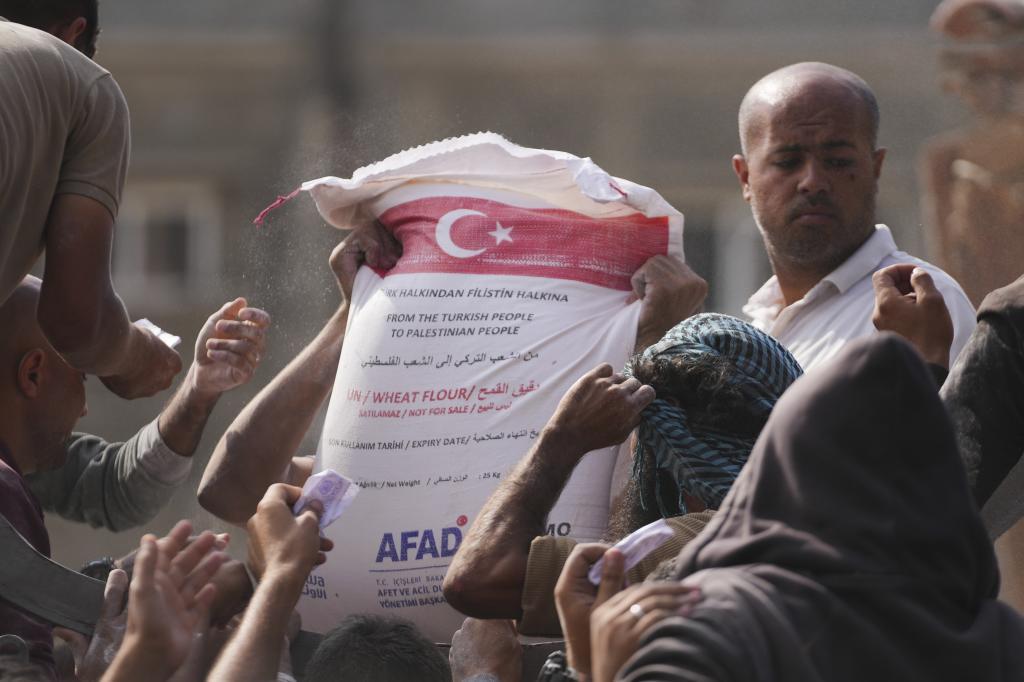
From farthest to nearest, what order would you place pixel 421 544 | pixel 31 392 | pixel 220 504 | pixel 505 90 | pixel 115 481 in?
1. pixel 505 90
2. pixel 115 481
3. pixel 220 504
4. pixel 31 392
5. pixel 421 544

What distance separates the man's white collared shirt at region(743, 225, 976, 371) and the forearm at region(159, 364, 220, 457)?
3.67 ft

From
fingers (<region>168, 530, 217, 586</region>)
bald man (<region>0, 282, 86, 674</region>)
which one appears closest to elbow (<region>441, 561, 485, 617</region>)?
fingers (<region>168, 530, 217, 586</region>)

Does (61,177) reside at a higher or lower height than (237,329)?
higher

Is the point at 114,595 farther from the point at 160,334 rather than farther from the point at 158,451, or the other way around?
the point at 158,451

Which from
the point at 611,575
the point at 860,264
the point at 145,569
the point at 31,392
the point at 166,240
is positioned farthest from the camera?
the point at 166,240

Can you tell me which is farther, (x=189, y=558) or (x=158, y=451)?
(x=158, y=451)

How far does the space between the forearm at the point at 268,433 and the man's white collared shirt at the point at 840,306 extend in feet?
2.82

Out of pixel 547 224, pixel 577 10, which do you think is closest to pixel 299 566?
pixel 547 224

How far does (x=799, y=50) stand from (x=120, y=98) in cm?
212

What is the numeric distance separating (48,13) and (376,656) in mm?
1300

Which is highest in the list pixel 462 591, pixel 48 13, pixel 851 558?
pixel 48 13

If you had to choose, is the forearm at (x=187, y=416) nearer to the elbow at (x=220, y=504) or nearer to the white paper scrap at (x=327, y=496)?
the elbow at (x=220, y=504)

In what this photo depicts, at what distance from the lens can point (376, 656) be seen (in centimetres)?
247

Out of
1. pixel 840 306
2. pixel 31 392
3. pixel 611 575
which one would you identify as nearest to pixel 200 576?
pixel 611 575
